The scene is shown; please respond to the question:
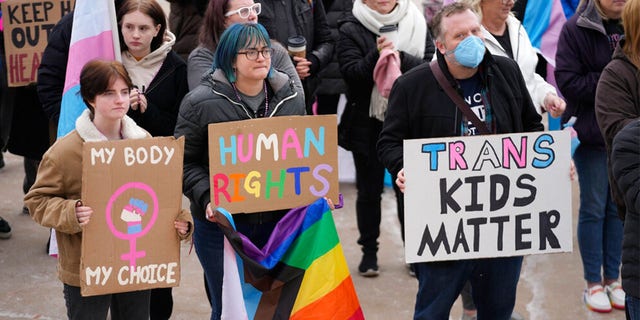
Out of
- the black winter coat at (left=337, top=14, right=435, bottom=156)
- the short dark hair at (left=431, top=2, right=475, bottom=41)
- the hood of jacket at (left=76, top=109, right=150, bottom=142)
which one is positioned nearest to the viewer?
the hood of jacket at (left=76, top=109, right=150, bottom=142)

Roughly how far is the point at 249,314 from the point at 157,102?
4.26 ft

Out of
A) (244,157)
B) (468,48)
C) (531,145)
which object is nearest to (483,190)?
(531,145)

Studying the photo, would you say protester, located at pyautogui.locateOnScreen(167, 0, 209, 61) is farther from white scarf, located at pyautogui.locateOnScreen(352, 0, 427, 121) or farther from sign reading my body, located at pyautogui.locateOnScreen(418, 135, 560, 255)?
sign reading my body, located at pyautogui.locateOnScreen(418, 135, 560, 255)

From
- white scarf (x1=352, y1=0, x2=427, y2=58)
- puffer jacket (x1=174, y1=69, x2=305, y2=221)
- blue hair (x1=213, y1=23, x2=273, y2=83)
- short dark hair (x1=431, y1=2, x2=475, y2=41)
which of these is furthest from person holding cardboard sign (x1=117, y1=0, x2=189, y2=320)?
short dark hair (x1=431, y1=2, x2=475, y2=41)

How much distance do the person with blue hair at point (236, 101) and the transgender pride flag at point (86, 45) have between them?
2.60 ft

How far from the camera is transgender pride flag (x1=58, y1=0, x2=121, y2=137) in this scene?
5.30m

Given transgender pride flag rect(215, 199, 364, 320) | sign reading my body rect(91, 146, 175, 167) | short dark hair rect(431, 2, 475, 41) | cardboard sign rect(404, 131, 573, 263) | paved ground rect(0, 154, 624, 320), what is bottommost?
paved ground rect(0, 154, 624, 320)

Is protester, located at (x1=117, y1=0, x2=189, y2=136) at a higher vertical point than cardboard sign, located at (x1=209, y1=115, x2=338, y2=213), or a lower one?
higher

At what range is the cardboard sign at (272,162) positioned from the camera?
4.52 m

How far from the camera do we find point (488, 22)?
5.64 meters

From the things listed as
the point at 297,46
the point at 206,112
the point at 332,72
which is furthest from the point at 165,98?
the point at 332,72

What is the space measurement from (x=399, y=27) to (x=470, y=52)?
1.87 meters

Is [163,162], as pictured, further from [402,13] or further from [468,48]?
[402,13]

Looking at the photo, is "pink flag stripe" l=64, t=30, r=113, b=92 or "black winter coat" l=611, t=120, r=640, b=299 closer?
"black winter coat" l=611, t=120, r=640, b=299
